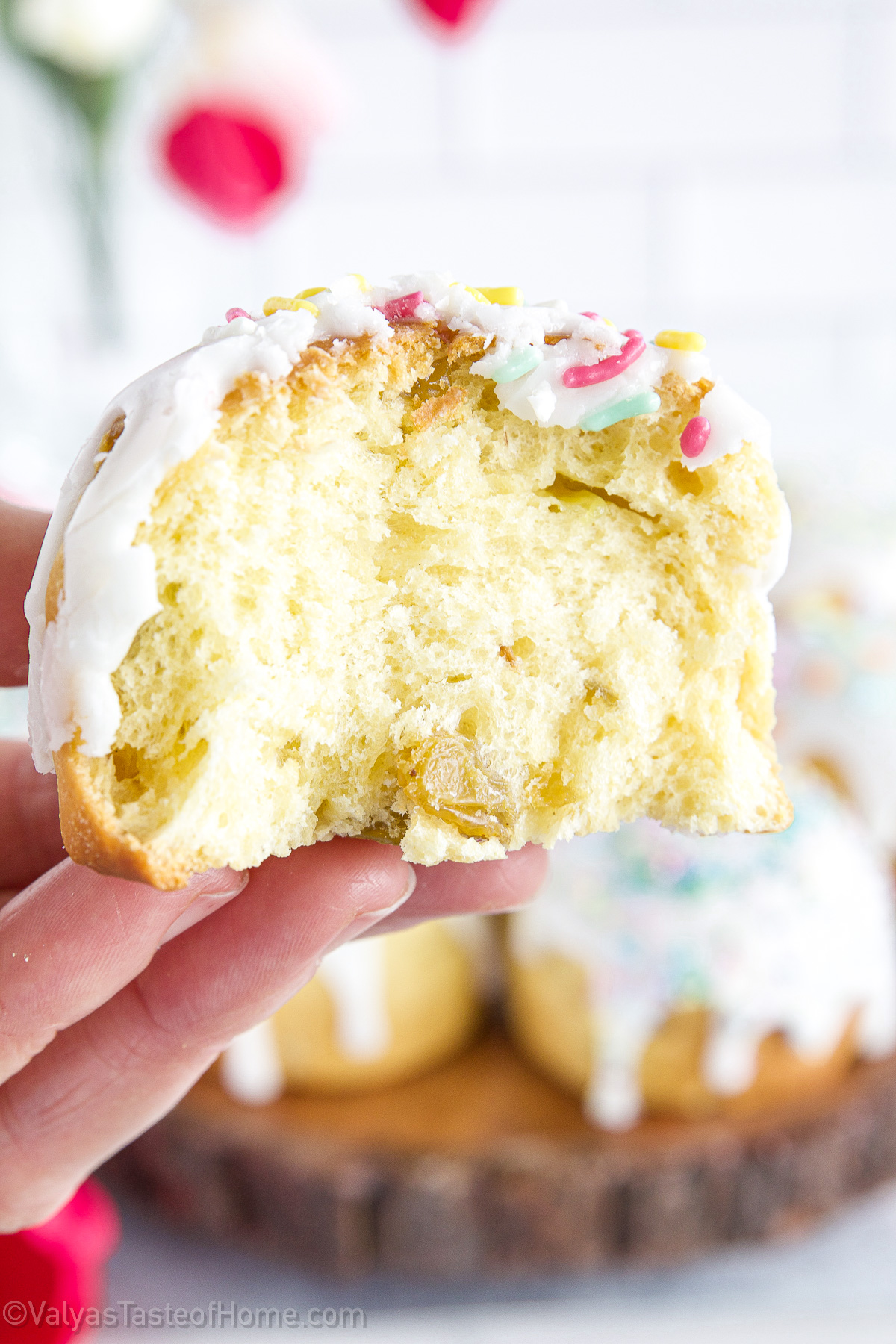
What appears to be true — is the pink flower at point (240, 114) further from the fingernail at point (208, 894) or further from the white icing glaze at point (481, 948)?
the fingernail at point (208, 894)

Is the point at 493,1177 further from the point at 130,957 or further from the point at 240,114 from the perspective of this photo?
the point at 240,114

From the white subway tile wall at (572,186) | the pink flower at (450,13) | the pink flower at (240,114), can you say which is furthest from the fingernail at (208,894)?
the white subway tile wall at (572,186)

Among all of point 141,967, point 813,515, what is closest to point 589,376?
point 141,967

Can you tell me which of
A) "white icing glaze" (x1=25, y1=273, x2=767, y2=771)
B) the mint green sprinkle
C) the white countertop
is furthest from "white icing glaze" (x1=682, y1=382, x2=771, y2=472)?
the white countertop

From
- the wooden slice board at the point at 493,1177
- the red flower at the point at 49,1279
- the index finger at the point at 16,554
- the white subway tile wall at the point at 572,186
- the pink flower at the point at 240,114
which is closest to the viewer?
the index finger at the point at 16,554

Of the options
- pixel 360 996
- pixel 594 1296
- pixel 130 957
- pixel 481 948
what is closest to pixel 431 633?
pixel 130 957

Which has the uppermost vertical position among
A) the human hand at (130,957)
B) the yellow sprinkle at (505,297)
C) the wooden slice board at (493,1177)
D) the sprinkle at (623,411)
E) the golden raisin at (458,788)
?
the yellow sprinkle at (505,297)

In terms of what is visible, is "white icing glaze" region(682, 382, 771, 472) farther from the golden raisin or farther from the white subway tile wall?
the white subway tile wall
